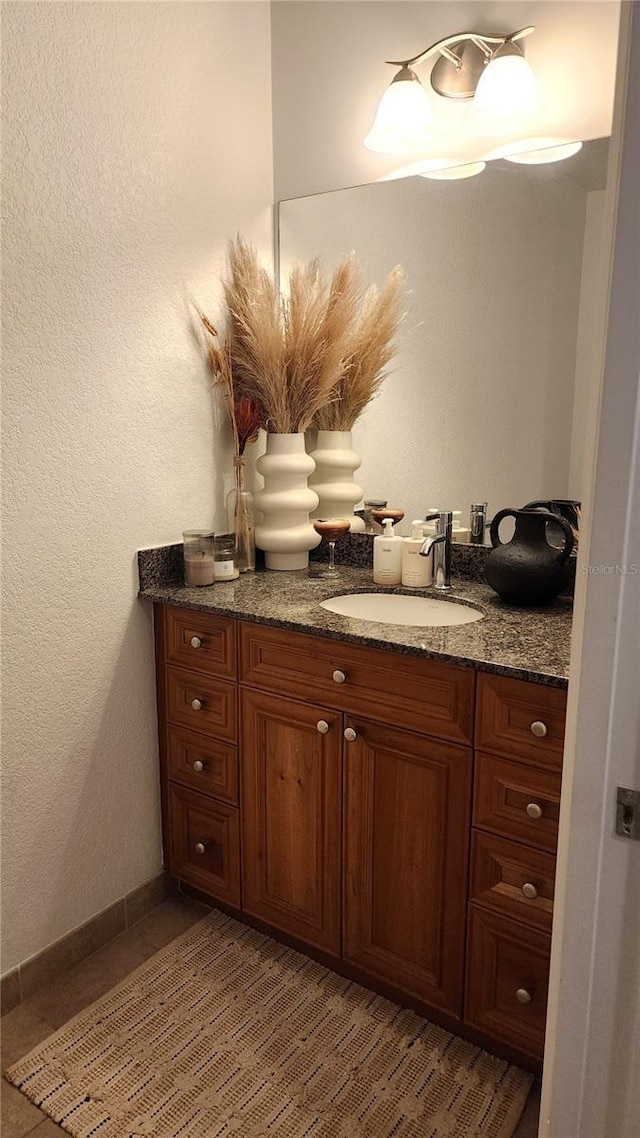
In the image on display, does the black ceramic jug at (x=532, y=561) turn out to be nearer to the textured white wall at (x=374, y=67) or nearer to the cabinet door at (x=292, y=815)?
the cabinet door at (x=292, y=815)

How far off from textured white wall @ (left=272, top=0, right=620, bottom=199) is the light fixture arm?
2 cm

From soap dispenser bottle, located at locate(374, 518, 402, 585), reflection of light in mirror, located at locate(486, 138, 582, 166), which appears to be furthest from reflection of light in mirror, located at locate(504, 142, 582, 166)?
soap dispenser bottle, located at locate(374, 518, 402, 585)

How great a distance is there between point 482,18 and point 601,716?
69.0 inches

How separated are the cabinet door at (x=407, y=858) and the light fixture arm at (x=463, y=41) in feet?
5.14

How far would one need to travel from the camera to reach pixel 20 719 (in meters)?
1.70

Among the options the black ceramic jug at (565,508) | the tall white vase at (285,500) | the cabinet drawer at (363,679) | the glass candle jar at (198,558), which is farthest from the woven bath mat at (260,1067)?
the black ceramic jug at (565,508)

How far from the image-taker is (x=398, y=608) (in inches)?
77.5

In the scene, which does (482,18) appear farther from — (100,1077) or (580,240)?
(100,1077)

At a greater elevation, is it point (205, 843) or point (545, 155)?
point (545, 155)

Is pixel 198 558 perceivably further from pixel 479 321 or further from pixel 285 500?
pixel 479 321

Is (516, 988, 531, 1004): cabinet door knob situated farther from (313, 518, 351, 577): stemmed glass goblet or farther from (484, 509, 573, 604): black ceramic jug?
(313, 518, 351, 577): stemmed glass goblet

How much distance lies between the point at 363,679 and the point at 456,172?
1278mm

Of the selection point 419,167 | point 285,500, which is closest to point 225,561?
point 285,500

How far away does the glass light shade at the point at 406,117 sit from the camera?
1.87m
